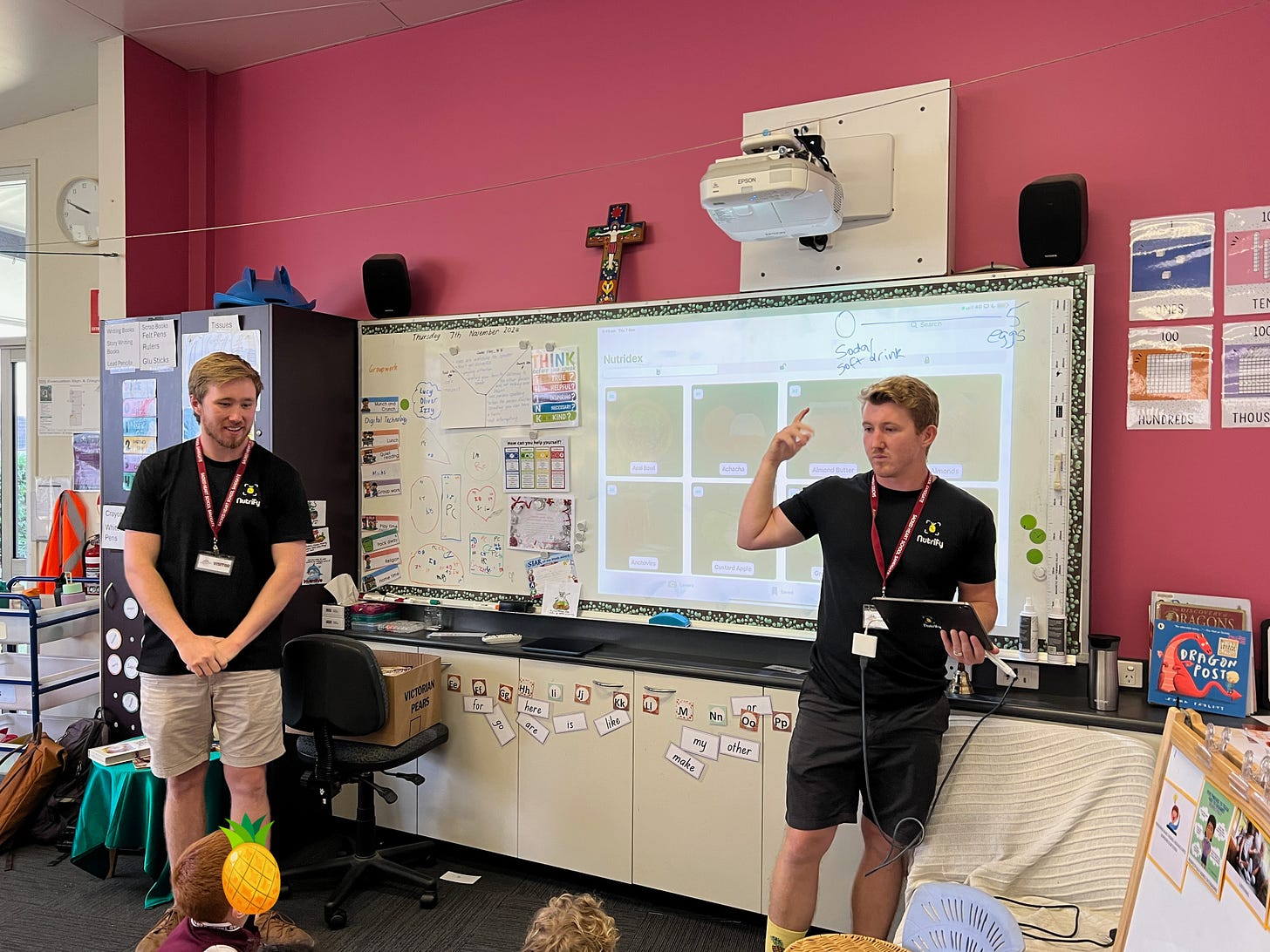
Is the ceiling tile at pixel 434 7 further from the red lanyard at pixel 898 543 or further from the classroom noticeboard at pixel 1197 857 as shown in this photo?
the classroom noticeboard at pixel 1197 857

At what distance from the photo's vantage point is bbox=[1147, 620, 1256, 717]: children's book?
222 cm

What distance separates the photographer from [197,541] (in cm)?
253

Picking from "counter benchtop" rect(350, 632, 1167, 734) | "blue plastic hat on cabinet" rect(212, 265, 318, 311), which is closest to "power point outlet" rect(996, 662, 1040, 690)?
"counter benchtop" rect(350, 632, 1167, 734)

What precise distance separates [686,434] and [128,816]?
2275mm

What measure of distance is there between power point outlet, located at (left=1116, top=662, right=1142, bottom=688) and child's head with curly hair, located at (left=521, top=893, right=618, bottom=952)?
178 centimetres

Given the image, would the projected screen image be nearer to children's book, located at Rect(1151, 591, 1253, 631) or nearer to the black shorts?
children's book, located at Rect(1151, 591, 1253, 631)

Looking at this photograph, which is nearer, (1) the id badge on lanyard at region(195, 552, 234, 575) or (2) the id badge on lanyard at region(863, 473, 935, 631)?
(2) the id badge on lanyard at region(863, 473, 935, 631)

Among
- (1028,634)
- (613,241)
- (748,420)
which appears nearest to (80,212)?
(613,241)

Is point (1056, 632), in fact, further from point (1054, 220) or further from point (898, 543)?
point (1054, 220)

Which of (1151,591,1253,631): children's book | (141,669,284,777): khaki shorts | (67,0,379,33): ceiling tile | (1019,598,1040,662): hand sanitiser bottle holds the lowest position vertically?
(141,669,284,777): khaki shorts

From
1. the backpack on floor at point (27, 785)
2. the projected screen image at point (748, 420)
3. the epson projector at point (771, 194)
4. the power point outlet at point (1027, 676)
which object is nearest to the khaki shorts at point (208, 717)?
the backpack on floor at point (27, 785)

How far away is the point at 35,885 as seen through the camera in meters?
2.93

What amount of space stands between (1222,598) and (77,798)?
3.90 metres

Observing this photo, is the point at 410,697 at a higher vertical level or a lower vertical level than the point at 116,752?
higher
